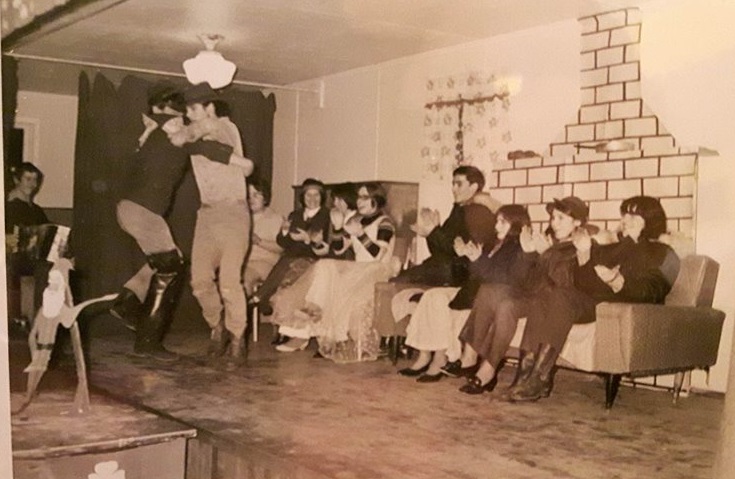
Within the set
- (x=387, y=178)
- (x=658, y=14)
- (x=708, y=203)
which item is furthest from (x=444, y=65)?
(x=708, y=203)

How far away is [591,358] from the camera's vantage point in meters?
1.55

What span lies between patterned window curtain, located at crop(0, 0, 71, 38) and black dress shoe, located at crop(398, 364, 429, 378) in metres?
1.01

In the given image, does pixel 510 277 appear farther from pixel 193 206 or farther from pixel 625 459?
pixel 193 206

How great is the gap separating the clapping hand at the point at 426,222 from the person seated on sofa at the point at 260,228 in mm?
239

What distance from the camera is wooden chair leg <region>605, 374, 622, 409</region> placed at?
152cm

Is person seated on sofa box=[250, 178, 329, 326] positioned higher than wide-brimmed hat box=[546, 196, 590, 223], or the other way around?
wide-brimmed hat box=[546, 196, 590, 223]

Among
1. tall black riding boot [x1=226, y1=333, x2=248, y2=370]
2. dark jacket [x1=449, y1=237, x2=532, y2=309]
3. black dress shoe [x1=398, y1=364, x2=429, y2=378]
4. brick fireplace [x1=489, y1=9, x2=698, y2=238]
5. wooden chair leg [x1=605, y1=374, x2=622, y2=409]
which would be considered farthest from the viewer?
black dress shoe [x1=398, y1=364, x2=429, y2=378]

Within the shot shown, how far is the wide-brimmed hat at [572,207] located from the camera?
1.25 metres

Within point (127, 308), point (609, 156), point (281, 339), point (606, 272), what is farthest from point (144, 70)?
point (606, 272)

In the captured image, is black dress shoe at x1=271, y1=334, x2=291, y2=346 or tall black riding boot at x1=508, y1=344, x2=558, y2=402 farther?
black dress shoe at x1=271, y1=334, x2=291, y2=346

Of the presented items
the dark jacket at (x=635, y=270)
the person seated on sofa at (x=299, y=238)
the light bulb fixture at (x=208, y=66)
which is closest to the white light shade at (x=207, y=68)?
the light bulb fixture at (x=208, y=66)

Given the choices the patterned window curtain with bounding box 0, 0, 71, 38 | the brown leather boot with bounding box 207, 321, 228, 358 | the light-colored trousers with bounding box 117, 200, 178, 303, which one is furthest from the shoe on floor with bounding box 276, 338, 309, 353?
the patterned window curtain with bounding box 0, 0, 71, 38

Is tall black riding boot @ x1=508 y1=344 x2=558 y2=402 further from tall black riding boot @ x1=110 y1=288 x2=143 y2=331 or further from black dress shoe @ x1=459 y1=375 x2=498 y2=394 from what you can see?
tall black riding boot @ x1=110 y1=288 x2=143 y2=331

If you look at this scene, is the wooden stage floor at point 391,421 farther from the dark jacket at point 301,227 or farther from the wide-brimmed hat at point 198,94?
the wide-brimmed hat at point 198,94
